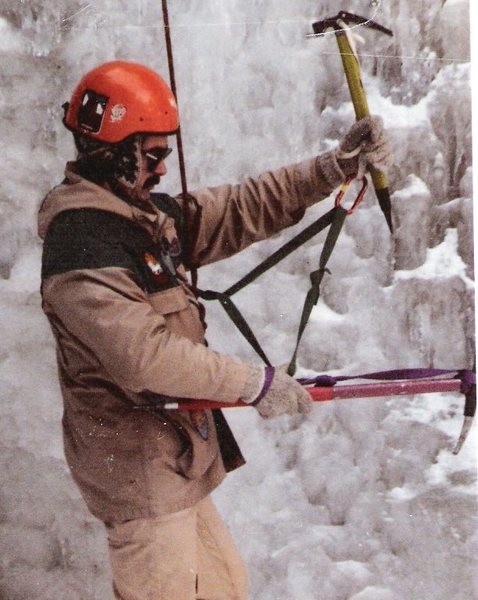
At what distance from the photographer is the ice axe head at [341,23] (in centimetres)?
140

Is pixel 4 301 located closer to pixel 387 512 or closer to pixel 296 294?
pixel 296 294

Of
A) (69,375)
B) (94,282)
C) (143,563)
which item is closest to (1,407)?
(69,375)

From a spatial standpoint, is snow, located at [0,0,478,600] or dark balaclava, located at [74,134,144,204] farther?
snow, located at [0,0,478,600]

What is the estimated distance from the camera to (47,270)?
1225mm

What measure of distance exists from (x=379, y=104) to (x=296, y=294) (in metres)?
0.44

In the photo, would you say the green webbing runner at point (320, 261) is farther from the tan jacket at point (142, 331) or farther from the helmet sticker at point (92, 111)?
the helmet sticker at point (92, 111)

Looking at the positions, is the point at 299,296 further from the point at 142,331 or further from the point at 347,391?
the point at 142,331

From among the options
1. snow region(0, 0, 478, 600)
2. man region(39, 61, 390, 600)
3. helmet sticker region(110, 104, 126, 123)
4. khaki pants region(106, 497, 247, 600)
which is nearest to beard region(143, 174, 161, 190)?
man region(39, 61, 390, 600)

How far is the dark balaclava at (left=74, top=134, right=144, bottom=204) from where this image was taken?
1255 millimetres

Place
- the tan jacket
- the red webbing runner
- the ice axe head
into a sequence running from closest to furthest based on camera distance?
the tan jacket, the red webbing runner, the ice axe head

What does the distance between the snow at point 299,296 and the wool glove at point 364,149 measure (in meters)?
0.22

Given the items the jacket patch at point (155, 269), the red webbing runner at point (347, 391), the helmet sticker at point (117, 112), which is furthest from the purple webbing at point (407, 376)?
the helmet sticker at point (117, 112)

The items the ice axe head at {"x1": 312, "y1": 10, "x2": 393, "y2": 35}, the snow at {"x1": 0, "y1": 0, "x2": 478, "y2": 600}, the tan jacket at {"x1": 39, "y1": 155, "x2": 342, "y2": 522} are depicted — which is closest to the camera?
the tan jacket at {"x1": 39, "y1": 155, "x2": 342, "y2": 522}

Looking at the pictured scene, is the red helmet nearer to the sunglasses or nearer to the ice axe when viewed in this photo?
the sunglasses
